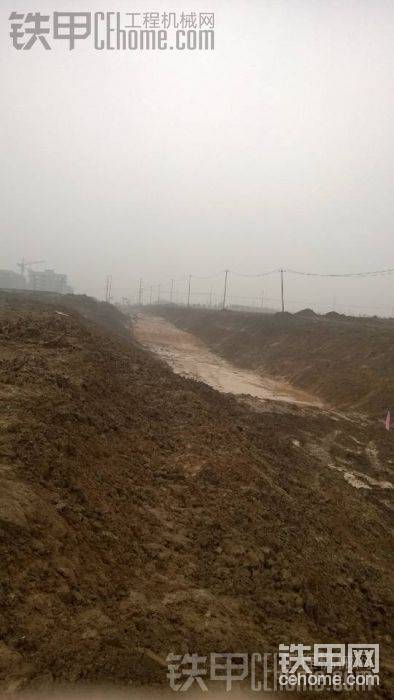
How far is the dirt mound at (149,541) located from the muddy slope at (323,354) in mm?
9812

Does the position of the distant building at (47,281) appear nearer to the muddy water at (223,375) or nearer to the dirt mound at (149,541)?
→ the muddy water at (223,375)

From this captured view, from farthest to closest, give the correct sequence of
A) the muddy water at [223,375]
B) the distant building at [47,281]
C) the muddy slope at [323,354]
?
the distant building at [47,281]
the muddy water at [223,375]
the muddy slope at [323,354]

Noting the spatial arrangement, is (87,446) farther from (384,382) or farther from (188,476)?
(384,382)

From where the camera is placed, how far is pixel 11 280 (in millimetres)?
98812

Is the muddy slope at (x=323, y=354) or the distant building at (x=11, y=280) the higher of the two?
the distant building at (x=11, y=280)

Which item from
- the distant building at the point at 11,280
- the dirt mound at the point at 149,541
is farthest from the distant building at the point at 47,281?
the dirt mound at the point at 149,541

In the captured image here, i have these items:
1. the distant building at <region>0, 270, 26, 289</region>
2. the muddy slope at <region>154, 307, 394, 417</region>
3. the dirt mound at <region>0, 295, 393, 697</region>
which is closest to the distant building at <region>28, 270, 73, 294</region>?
the distant building at <region>0, 270, 26, 289</region>

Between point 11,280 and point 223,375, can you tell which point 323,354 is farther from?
point 11,280

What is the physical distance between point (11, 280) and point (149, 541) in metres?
106

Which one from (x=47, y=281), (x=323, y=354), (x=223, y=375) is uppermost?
(x=47, y=281)

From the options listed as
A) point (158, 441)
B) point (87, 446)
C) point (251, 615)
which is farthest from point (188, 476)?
point (251, 615)

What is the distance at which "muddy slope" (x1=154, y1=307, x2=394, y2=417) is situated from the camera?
18.9m

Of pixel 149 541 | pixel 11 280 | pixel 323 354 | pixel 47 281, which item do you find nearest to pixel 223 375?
pixel 323 354

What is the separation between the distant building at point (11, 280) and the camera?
94.7m
